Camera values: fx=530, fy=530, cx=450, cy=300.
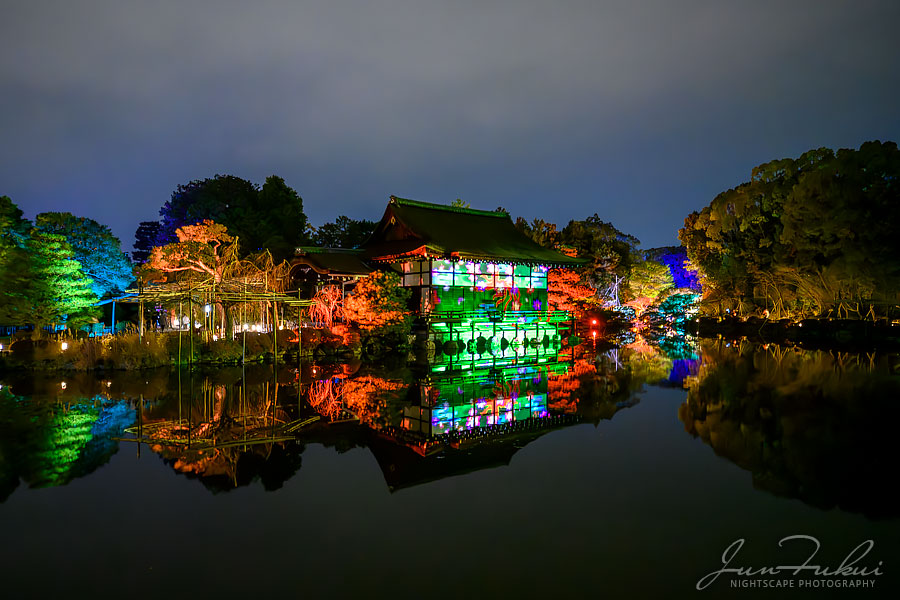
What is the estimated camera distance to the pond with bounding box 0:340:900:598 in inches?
176

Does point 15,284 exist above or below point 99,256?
below

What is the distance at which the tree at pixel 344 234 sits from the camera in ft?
134

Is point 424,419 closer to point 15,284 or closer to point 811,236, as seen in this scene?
point 15,284

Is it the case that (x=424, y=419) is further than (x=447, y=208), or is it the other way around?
(x=447, y=208)

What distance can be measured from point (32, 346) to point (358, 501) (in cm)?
1614

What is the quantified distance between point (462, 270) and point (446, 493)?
22.5 m

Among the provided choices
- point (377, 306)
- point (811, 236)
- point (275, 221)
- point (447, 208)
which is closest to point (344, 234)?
point (275, 221)

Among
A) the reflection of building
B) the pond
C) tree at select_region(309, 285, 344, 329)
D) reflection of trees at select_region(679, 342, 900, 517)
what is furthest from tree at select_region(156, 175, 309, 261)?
reflection of trees at select_region(679, 342, 900, 517)

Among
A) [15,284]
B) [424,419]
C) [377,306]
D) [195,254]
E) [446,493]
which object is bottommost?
[446,493]

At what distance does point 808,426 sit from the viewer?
8.98 metres

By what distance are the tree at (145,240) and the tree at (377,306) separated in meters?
25.0

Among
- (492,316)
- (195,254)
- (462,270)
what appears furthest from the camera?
(462,270)

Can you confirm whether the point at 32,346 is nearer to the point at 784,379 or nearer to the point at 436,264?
the point at 436,264

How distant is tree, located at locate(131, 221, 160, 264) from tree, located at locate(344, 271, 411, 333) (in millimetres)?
24990
